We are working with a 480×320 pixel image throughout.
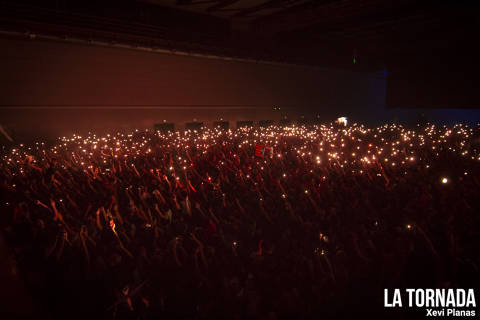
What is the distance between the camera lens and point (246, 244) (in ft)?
12.3

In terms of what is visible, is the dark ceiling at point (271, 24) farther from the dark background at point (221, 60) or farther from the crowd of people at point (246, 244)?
the crowd of people at point (246, 244)

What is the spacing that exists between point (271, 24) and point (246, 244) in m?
14.2

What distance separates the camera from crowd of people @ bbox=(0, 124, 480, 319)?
2840 mm

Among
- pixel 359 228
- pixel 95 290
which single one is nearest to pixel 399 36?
pixel 359 228

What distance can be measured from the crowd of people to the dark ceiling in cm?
728

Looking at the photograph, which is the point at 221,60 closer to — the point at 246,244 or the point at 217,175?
the point at 217,175

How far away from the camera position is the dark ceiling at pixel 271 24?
10656mm

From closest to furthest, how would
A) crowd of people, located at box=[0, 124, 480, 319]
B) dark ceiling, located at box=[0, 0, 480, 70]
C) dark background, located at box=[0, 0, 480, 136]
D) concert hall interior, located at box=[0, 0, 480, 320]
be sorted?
crowd of people, located at box=[0, 124, 480, 319]
concert hall interior, located at box=[0, 0, 480, 320]
dark ceiling, located at box=[0, 0, 480, 70]
dark background, located at box=[0, 0, 480, 136]

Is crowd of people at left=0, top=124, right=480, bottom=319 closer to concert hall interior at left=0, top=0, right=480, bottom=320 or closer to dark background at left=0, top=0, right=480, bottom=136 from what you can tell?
concert hall interior at left=0, top=0, right=480, bottom=320

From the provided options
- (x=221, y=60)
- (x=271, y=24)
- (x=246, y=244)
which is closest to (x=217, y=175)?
(x=246, y=244)

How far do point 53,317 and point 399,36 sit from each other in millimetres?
22158

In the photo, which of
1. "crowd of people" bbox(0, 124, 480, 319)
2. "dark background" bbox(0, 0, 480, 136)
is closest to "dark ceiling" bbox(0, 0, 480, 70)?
"dark background" bbox(0, 0, 480, 136)

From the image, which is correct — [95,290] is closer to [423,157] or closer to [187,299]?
[187,299]

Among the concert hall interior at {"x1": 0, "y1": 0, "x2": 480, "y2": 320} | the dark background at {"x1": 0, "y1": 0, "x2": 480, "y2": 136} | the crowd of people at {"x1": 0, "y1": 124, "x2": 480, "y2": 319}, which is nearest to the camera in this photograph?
the crowd of people at {"x1": 0, "y1": 124, "x2": 480, "y2": 319}
